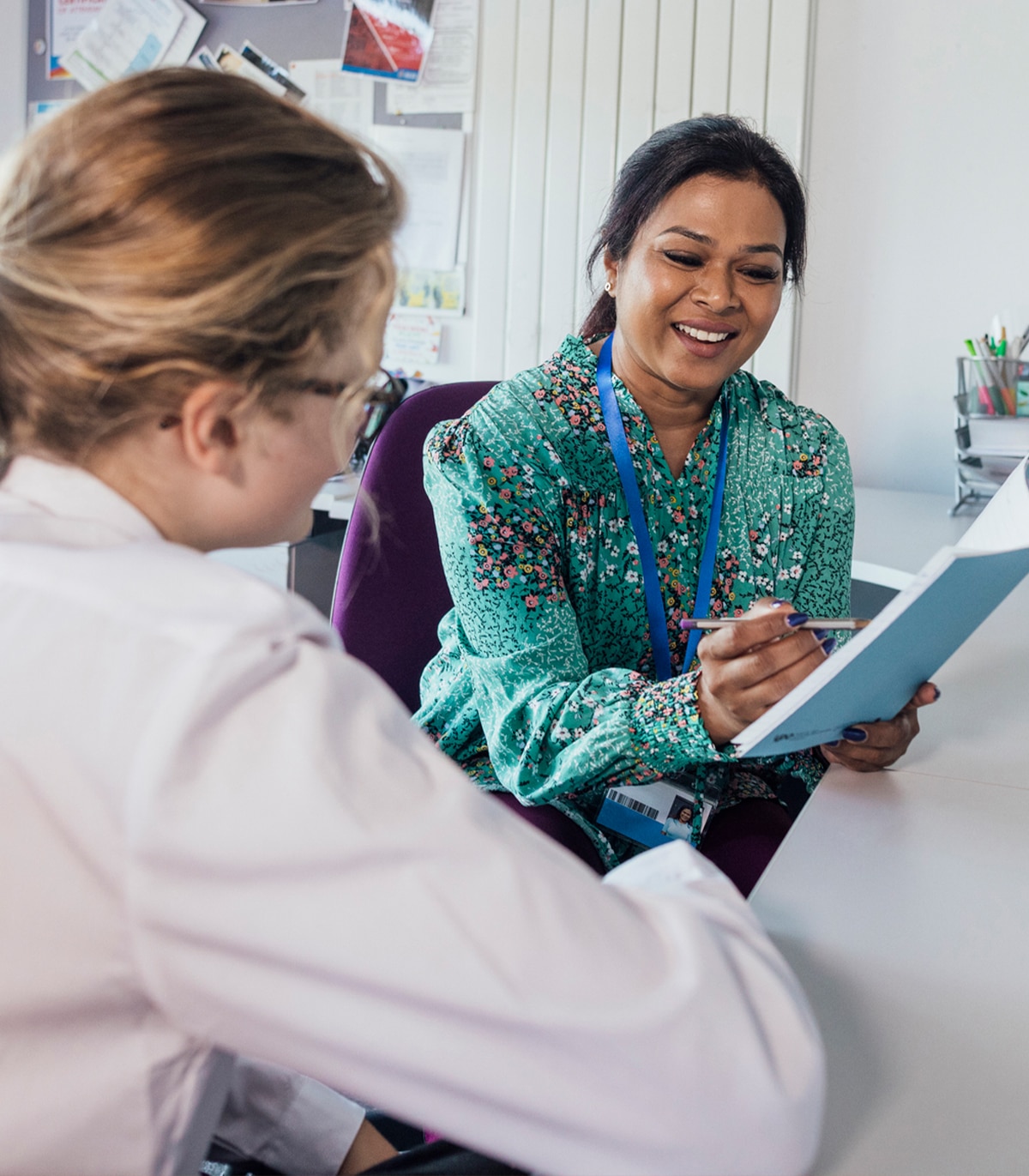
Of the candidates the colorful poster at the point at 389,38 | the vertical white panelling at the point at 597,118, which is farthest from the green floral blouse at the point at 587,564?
the colorful poster at the point at 389,38

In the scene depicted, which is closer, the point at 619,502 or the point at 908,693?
the point at 908,693

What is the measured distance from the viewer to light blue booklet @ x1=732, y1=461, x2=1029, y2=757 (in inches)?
28.6

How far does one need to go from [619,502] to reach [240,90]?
780 millimetres

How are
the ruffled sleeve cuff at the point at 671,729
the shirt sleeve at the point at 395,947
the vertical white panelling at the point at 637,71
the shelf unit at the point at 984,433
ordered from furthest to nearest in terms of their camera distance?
1. the vertical white panelling at the point at 637,71
2. the shelf unit at the point at 984,433
3. the ruffled sleeve cuff at the point at 671,729
4. the shirt sleeve at the point at 395,947

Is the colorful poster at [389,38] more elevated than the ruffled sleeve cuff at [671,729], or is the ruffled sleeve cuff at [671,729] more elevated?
the colorful poster at [389,38]

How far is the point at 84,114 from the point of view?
1.68ft

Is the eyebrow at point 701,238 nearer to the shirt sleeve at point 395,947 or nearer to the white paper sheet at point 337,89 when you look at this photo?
the shirt sleeve at point 395,947

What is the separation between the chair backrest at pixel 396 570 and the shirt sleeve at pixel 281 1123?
0.67 m

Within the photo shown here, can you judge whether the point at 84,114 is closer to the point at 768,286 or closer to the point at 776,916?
A: the point at 776,916

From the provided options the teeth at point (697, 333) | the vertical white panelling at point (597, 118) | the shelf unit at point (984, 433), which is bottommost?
the shelf unit at point (984, 433)

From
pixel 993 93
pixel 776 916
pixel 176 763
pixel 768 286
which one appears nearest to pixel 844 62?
pixel 993 93

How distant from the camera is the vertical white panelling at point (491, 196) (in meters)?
2.44

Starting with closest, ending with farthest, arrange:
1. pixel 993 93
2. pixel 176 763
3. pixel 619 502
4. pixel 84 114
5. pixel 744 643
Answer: pixel 176 763 < pixel 84 114 < pixel 744 643 < pixel 619 502 < pixel 993 93

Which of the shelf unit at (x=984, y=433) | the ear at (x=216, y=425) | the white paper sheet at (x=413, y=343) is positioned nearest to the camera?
the ear at (x=216, y=425)
